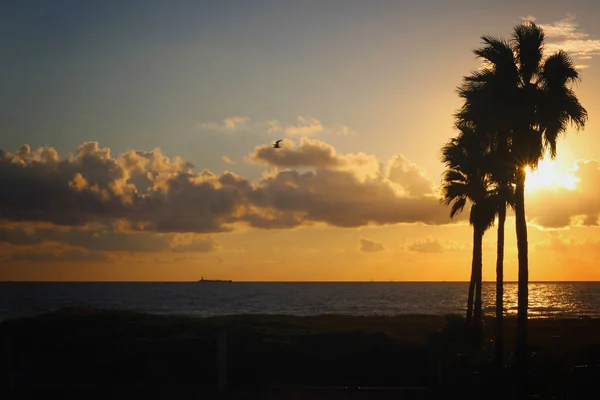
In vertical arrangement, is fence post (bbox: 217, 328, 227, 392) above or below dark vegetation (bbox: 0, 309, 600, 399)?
above

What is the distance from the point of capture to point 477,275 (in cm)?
4450

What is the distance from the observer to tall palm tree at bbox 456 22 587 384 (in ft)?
86.7

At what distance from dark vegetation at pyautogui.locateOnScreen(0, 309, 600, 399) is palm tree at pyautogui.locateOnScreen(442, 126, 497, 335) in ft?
8.60

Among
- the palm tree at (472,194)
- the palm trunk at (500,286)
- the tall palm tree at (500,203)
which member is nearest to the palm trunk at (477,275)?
the palm tree at (472,194)

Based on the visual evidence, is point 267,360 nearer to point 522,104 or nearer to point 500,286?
point 500,286

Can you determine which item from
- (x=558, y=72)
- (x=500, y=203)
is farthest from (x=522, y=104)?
(x=500, y=203)

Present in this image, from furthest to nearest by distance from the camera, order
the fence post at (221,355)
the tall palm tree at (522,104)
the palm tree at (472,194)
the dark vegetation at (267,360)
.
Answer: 1. the palm tree at (472,194)
2. the tall palm tree at (522,104)
3. the dark vegetation at (267,360)
4. the fence post at (221,355)

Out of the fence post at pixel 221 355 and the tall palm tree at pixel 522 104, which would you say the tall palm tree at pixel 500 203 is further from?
the fence post at pixel 221 355

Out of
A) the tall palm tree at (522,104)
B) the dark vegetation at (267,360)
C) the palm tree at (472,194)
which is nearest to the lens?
the dark vegetation at (267,360)

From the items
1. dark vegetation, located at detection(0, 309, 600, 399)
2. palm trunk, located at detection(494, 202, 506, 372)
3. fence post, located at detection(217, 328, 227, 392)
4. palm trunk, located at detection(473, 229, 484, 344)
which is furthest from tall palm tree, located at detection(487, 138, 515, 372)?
fence post, located at detection(217, 328, 227, 392)

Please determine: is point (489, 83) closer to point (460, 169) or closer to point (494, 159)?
point (494, 159)

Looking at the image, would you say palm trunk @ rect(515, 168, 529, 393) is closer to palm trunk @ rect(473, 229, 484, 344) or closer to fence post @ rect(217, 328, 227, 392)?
fence post @ rect(217, 328, 227, 392)

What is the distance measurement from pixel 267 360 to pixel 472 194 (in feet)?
57.6

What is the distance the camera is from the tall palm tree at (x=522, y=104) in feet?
86.7
